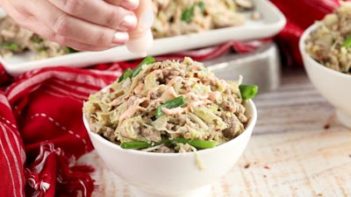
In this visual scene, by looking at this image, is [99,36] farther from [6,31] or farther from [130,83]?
[6,31]

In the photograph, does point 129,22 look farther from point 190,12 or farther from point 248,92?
point 190,12

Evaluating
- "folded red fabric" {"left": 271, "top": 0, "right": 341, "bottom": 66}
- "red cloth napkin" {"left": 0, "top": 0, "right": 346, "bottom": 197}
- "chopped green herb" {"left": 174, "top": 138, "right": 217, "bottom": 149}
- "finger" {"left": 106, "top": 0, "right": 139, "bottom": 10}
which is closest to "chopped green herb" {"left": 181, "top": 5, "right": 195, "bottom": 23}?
"red cloth napkin" {"left": 0, "top": 0, "right": 346, "bottom": 197}

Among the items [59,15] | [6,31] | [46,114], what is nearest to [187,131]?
[59,15]

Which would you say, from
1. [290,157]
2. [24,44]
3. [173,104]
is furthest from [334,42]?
[24,44]

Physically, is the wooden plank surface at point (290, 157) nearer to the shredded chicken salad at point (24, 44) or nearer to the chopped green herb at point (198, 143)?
the chopped green herb at point (198, 143)

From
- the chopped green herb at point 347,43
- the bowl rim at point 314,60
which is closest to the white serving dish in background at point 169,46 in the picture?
the bowl rim at point 314,60

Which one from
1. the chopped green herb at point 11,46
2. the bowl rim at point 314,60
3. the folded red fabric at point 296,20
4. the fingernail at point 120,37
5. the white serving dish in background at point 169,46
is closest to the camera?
the fingernail at point 120,37
